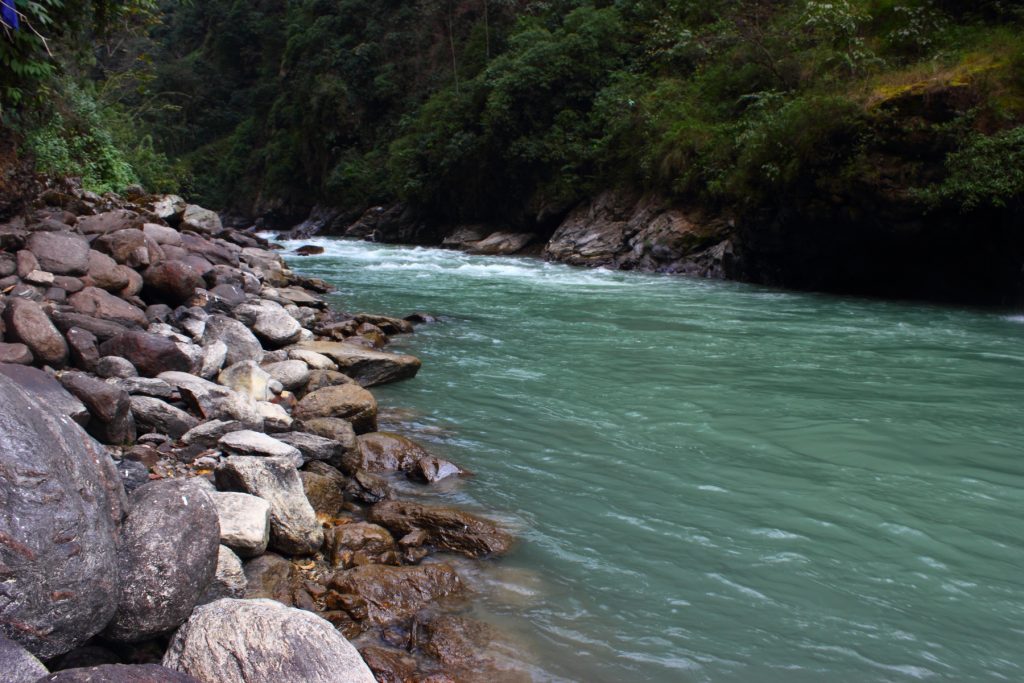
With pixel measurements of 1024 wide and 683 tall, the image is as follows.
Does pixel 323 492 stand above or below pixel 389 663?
above

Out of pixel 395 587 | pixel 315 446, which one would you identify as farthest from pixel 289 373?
pixel 395 587

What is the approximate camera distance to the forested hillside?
1354cm

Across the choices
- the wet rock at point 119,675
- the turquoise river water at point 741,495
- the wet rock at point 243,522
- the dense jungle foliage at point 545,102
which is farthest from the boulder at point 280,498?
the dense jungle foliage at point 545,102

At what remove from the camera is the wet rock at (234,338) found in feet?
23.5

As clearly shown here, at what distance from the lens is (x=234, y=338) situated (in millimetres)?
7277

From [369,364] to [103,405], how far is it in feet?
11.3

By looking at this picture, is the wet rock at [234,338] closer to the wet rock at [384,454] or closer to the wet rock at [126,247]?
the wet rock at [126,247]

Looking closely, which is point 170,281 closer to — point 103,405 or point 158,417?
point 158,417

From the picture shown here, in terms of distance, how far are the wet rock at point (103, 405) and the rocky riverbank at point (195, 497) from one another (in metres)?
0.01

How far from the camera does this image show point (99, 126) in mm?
16828

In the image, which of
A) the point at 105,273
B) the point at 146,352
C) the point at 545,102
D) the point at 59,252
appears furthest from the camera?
the point at 545,102

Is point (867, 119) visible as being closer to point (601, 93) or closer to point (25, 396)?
point (601, 93)

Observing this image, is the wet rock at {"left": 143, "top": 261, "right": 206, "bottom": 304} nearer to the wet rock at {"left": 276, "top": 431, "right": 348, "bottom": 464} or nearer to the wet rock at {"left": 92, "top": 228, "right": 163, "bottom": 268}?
the wet rock at {"left": 92, "top": 228, "right": 163, "bottom": 268}

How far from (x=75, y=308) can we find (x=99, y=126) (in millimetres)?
12342
